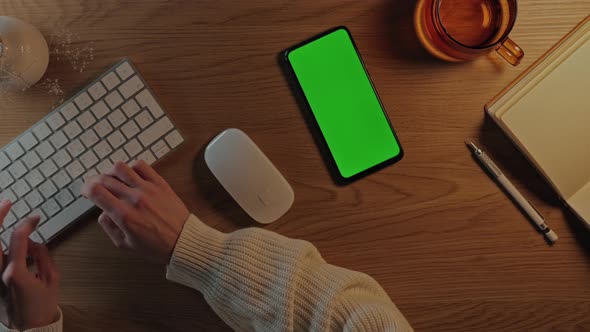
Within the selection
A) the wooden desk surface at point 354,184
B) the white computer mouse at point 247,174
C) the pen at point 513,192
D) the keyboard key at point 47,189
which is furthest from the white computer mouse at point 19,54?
the pen at point 513,192

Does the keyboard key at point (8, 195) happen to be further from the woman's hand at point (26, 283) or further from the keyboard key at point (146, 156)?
the keyboard key at point (146, 156)

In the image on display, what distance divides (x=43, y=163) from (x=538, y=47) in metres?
0.65

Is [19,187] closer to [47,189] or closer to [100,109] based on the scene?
[47,189]

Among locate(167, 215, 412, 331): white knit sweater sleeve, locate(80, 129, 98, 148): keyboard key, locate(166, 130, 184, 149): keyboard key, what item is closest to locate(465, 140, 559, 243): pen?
locate(167, 215, 412, 331): white knit sweater sleeve

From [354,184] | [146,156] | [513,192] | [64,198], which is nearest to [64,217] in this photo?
[64,198]

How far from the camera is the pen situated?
657 millimetres

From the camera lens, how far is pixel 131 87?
64cm

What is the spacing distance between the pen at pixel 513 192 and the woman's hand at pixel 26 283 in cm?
55

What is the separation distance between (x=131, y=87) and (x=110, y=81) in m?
0.03

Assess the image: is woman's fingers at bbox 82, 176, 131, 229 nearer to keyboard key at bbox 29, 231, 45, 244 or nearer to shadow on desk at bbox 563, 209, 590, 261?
keyboard key at bbox 29, 231, 45, 244

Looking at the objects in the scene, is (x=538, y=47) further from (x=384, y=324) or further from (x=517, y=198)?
(x=384, y=324)

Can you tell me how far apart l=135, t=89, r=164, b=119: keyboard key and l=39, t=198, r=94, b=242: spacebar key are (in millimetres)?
138

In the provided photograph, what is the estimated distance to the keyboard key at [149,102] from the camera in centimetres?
64

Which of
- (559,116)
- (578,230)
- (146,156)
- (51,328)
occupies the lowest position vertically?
(578,230)
